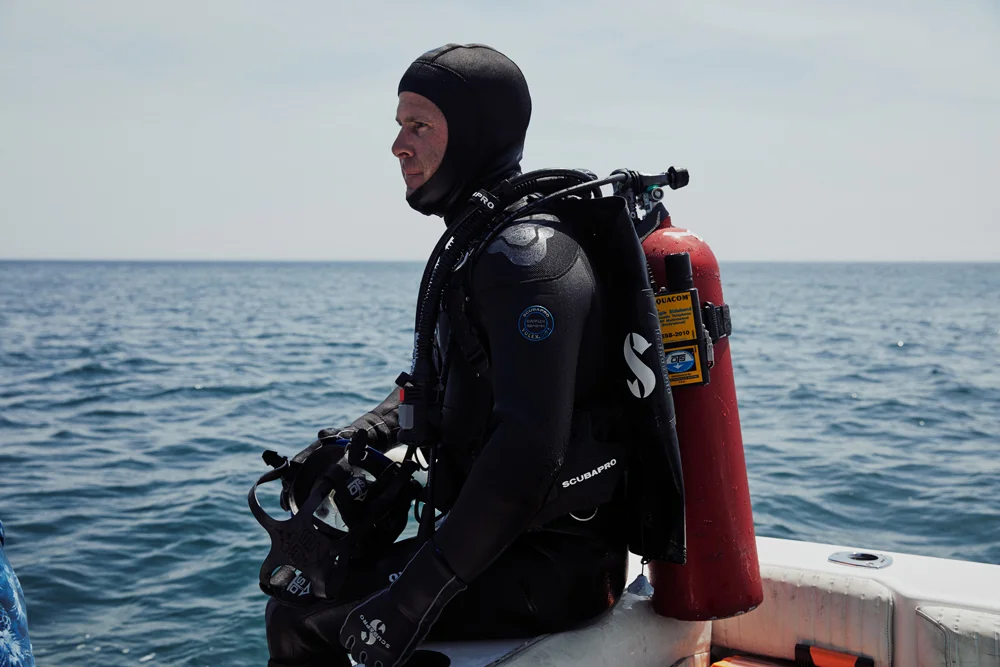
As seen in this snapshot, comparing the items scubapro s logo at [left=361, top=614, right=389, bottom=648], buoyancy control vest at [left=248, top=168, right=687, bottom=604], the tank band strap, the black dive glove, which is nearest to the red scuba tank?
the tank band strap

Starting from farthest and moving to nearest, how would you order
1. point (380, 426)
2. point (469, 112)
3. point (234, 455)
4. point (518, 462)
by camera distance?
1. point (234, 455)
2. point (380, 426)
3. point (469, 112)
4. point (518, 462)

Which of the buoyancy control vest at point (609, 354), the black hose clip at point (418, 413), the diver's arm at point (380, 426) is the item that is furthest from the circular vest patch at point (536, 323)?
the diver's arm at point (380, 426)

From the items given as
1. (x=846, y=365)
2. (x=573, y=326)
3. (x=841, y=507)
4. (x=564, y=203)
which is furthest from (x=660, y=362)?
(x=846, y=365)

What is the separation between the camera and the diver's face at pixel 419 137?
2230 millimetres

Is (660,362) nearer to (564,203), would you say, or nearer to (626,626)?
(564,203)

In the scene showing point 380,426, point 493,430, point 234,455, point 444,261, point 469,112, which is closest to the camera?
point 493,430

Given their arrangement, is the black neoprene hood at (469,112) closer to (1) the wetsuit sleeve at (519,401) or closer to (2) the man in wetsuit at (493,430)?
(2) the man in wetsuit at (493,430)

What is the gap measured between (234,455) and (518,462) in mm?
8555

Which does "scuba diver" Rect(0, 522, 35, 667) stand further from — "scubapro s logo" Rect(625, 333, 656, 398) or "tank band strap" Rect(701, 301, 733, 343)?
"tank band strap" Rect(701, 301, 733, 343)

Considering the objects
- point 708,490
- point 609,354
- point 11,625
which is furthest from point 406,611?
point 11,625

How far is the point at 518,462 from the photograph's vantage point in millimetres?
1797

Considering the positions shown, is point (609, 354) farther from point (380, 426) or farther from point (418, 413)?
point (380, 426)

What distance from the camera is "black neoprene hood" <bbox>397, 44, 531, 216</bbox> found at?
7.25 feet

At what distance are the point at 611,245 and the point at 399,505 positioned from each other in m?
0.80
